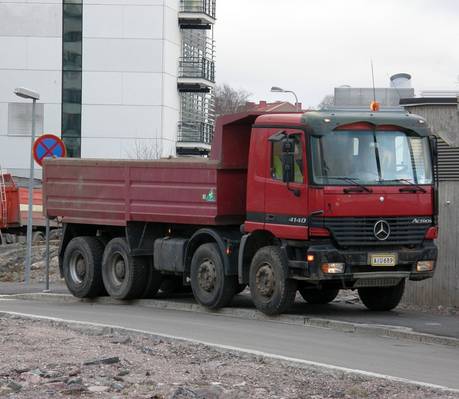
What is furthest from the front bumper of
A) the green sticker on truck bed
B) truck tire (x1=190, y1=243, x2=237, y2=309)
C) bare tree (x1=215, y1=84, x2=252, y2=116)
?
bare tree (x1=215, y1=84, x2=252, y2=116)

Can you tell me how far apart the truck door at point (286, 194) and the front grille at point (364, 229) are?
32 centimetres

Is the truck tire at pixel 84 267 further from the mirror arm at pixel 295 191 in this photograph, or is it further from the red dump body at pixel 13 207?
the red dump body at pixel 13 207

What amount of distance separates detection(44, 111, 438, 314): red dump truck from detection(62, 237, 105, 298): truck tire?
184 centimetres

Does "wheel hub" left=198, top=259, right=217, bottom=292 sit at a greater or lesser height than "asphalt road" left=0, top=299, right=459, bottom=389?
greater

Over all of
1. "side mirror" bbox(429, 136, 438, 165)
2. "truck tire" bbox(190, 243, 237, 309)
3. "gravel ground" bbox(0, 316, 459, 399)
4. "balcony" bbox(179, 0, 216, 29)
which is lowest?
"gravel ground" bbox(0, 316, 459, 399)

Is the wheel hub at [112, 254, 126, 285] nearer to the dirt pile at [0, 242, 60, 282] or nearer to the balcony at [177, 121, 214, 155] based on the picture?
the dirt pile at [0, 242, 60, 282]

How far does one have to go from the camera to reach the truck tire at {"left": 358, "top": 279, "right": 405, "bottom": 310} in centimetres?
1753

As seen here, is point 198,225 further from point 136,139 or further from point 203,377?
point 136,139

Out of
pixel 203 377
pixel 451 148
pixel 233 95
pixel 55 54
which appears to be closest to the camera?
pixel 203 377

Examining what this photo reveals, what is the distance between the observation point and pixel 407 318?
16.4m

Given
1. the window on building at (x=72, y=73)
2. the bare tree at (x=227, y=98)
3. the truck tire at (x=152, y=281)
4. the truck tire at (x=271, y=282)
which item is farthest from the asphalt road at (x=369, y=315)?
the bare tree at (x=227, y=98)

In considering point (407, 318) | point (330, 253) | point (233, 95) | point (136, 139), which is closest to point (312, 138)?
point (330, 253)

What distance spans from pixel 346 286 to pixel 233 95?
335 ft

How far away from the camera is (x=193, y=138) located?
223 ft
